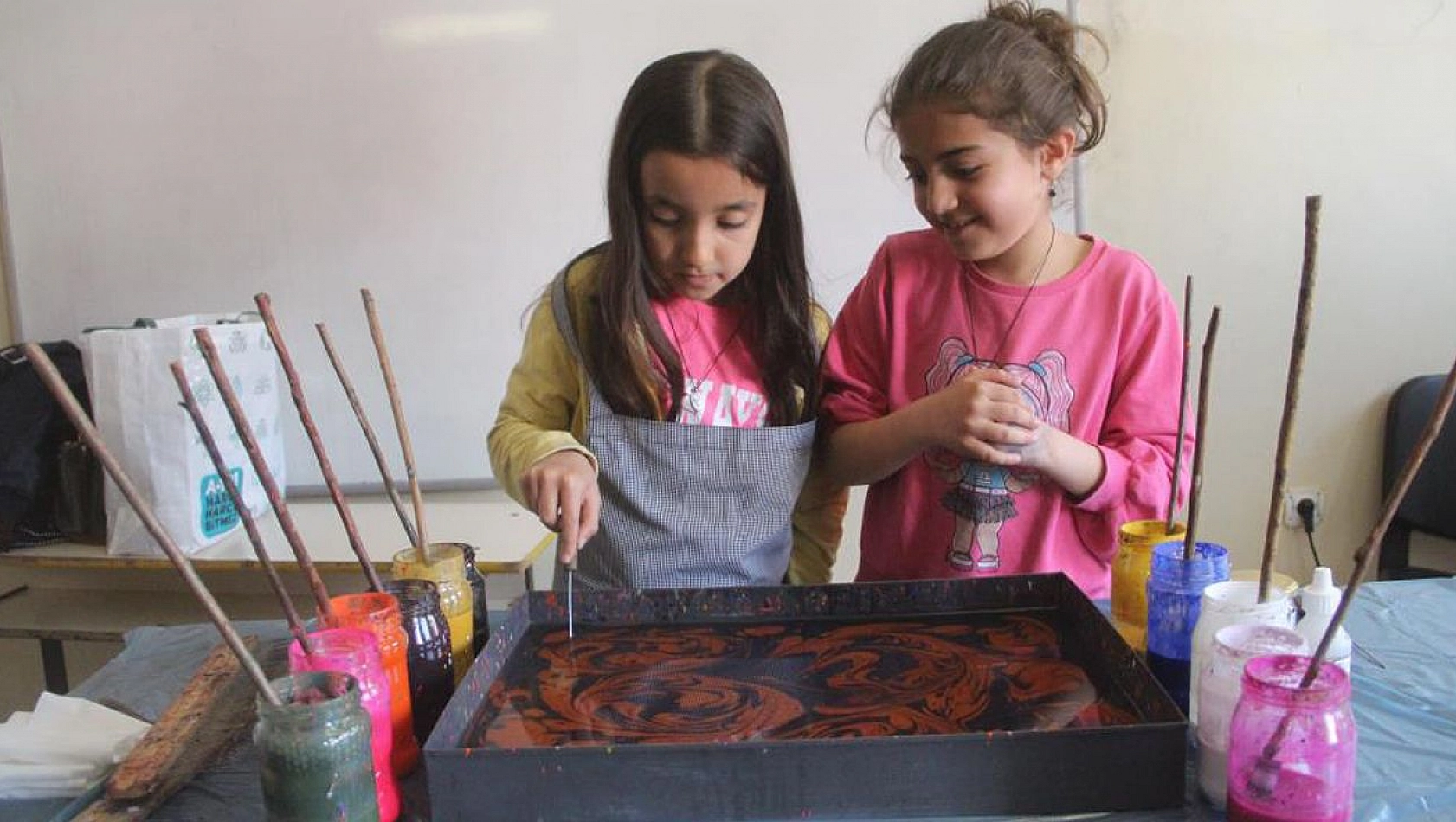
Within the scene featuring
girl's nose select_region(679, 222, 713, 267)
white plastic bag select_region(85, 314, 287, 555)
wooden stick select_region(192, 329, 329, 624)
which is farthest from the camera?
white plastic bag select_region(85, 314, 287, 555)

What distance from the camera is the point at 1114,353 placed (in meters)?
1.08

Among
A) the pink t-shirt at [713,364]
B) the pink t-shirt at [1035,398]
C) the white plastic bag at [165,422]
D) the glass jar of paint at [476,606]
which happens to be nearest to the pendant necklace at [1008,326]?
the pink t-shirt at [1035,398]

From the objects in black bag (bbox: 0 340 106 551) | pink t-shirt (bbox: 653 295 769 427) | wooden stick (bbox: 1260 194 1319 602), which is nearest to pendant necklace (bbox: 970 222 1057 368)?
pink t-shirt (bbox: 653 295 769 427)

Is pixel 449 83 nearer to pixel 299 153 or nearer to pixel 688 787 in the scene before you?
pixel 299 153

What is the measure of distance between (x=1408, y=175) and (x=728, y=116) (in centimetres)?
169

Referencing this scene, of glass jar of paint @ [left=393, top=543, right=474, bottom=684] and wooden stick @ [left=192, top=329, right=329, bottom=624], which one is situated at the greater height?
wooden stick @ [left=192, top=329, right=329, bottom=624]

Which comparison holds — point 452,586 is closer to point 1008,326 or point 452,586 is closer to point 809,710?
point 809,710

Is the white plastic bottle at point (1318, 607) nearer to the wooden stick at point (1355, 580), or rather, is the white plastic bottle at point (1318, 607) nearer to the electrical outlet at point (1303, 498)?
the wooden stick at point (1355, 580)

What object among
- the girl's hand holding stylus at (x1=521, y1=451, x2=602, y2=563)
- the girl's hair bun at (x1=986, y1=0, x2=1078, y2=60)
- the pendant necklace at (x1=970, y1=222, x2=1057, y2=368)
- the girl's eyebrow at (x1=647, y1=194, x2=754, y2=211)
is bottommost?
the girl's hand holding stylus at (x1=521, y1=451, x2=602, y2=563)

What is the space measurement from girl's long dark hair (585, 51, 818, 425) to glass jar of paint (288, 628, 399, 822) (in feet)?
1.51

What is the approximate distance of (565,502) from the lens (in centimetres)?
85

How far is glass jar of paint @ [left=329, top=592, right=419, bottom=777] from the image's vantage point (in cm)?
68

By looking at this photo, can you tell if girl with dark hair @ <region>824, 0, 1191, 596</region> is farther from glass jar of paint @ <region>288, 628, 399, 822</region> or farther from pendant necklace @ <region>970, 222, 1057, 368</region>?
glass jar of paint @ <region>288, 628, 399, 822</region>

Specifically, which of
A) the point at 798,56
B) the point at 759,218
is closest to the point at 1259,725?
the point at 759,218
